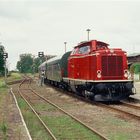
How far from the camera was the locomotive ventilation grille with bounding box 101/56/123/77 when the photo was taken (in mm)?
21688

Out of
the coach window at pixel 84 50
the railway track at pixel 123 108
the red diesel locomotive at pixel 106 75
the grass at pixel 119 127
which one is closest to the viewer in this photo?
the grass at pixel 119 127

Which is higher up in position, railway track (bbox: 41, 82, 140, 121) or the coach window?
the coach window

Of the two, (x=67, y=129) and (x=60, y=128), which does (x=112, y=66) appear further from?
(x=67, y=129)

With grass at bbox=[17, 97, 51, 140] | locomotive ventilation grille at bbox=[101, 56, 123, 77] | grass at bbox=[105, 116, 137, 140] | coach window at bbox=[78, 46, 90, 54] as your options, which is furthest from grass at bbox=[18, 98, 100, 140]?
coach window at bbox=[78, 46, 90, 54]

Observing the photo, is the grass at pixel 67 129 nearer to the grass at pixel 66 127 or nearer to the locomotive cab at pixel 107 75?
the grass at pixel 66 127

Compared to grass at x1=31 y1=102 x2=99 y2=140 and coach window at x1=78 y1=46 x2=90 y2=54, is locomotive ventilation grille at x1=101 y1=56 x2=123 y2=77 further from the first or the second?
grass at x1=31 y1=102 x2=99 y2=140

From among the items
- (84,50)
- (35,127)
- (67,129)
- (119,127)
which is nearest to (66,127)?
(67,129)

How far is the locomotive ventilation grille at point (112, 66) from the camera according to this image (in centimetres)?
2169

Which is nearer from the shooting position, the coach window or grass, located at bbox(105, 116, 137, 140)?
grass, located at bbox(105, 116, 137, 140)

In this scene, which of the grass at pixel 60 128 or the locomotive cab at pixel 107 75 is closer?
the grass at pixel 60 128

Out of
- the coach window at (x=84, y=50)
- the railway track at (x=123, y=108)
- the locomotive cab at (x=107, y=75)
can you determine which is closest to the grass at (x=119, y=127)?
the railway track at (x=123, y=108)

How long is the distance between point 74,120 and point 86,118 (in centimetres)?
85

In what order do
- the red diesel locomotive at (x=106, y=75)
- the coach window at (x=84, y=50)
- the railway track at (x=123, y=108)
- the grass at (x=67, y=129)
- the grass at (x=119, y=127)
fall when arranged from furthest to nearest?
the coach window at (x=84, y=50)
the red diesel locomotive at (x=106, y=75)
the railway track at (x=123, y=108)
the grass at (x=67, y=129)
the grass at (x=119, y=127)

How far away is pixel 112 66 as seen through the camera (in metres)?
21.8
